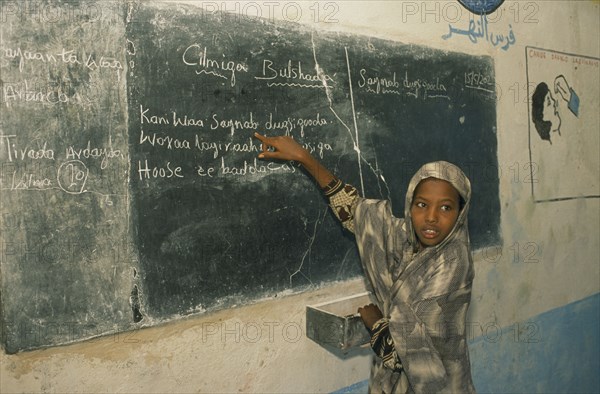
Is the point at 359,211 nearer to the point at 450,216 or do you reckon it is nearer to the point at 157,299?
the point at 450,216

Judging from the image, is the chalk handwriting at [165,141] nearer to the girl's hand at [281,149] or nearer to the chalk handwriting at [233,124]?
the chalk handwriting at [233,124]

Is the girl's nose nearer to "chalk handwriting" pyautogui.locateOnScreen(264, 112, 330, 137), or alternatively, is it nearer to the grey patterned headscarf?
the grey patterned headscarf

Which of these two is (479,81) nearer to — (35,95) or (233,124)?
(233,124)

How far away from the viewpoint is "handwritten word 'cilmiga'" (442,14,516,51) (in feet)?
8.11

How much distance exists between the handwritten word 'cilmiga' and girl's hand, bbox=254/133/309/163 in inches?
41.3

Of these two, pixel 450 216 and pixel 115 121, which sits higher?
pixel 115 121

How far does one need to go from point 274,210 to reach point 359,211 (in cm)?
33

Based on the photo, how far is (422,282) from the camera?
1677mm

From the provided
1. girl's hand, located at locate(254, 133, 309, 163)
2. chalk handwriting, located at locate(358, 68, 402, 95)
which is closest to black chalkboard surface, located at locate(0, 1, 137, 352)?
girl's hand, located at locate(254, 133, 309, 163)

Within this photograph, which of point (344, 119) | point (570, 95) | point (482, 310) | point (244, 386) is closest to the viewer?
point (244, 386)

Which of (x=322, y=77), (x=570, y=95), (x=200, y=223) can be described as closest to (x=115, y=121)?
(x=200, y=223)

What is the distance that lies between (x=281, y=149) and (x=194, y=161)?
0.33m

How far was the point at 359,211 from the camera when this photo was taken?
6.40 ft

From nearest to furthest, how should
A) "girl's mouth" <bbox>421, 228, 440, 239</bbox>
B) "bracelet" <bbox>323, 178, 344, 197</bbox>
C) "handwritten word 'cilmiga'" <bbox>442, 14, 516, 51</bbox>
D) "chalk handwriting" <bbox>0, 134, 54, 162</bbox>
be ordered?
"chalk handwriting" <bbox>0, 134, 54, 162</bbox>, "girl's mouth" <bbox>421, 228, 440, 239</bbox>, "bracelet" <bbox>323, 178, 344, 197</bbox>, "handwritten word 'cilmiga'" <bbox>442, 14, 516, 51</bbox>
